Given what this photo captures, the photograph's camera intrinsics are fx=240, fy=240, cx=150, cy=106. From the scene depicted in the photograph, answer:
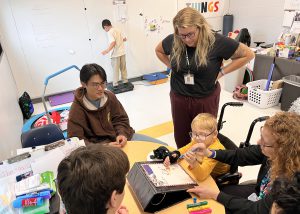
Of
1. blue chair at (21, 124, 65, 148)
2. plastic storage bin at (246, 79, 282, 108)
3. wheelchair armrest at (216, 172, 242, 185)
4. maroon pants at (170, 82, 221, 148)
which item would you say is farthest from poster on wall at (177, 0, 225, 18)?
wheelchair armrest at (216, 172, 242, 185)

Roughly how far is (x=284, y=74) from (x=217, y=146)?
2690mm

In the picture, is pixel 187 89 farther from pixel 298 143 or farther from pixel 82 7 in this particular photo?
pixel 82 7

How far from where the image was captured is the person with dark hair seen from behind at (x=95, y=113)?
177 cm

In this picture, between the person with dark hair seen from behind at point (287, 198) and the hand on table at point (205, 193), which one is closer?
the person with dark hair seen from behind at point (287, 198)

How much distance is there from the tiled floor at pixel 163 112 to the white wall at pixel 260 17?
1.74 m

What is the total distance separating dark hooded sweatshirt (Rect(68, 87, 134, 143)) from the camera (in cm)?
184

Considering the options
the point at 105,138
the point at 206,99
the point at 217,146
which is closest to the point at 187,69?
the point at 206,99

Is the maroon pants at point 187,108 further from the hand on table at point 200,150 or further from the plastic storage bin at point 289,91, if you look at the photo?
the plastic storage bin at point 289,91

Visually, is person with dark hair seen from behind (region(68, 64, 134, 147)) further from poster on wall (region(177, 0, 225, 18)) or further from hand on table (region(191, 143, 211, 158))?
Result: poster on wall (region(177, 0, 225, 18))

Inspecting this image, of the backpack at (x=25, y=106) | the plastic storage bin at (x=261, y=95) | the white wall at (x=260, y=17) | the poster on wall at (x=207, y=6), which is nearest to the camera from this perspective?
the plastic storage bin at (x=261, y=95)

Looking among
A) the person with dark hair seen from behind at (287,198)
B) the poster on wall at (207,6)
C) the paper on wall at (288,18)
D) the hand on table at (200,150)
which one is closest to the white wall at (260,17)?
the paper on wall at (288,18)

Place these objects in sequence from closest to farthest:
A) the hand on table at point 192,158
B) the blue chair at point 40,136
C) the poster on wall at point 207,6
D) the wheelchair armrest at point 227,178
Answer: the hand on table at point 192,158 → the wheelchair armrest at point 227,178 → the blue chair at point 40,136 → the poster on wall at point 207,6

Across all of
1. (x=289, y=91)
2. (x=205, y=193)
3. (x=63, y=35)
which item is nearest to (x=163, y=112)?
(x=289, y=91)

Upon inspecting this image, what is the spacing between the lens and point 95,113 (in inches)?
74.6
